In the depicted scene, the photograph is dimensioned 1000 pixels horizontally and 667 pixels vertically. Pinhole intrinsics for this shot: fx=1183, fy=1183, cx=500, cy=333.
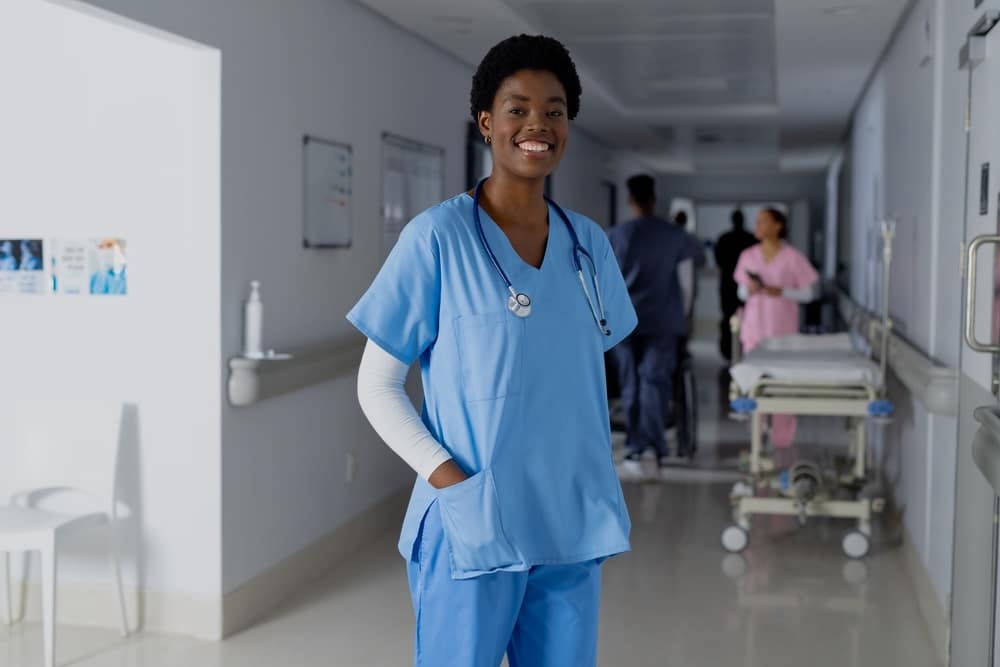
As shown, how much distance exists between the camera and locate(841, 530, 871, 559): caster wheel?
5.10 meters

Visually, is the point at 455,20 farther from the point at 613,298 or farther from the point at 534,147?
the point at 534,147

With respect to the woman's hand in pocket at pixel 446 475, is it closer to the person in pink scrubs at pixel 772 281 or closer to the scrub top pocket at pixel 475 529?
the scrub top pocket at pixel 475 529

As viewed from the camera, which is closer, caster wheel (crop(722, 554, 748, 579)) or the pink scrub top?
caster wheel (crop(722, 554, 748, 579))

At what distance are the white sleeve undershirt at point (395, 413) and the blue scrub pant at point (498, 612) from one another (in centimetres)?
9

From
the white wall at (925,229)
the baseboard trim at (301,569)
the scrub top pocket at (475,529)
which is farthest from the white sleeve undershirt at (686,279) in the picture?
the scrub top pocket at (475,529)

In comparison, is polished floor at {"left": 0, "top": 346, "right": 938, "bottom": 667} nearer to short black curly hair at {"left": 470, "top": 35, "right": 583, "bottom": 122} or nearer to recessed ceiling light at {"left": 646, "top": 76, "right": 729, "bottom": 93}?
short black curly hair at {"left": 470, "top": 35, "right": 583, "bottom": 122}

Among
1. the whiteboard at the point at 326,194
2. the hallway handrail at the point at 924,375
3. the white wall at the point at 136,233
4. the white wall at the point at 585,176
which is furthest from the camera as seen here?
the white wall at the point at 585,176

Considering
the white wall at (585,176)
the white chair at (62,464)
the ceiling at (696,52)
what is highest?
the ceiling at (696,52)

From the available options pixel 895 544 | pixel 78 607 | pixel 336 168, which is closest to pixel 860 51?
pixel 895 544

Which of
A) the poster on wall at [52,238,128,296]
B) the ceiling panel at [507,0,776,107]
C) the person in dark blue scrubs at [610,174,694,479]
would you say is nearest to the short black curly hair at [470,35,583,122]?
the poster on wall at [52,238,128,296]

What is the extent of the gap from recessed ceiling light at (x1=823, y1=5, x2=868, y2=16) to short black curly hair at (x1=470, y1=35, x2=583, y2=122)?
147 inches

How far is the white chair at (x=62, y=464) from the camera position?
3.96 meters

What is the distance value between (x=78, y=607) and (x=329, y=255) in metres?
1.70

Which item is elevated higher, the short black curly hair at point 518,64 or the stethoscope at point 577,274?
the short black curly hair at point 518,64
